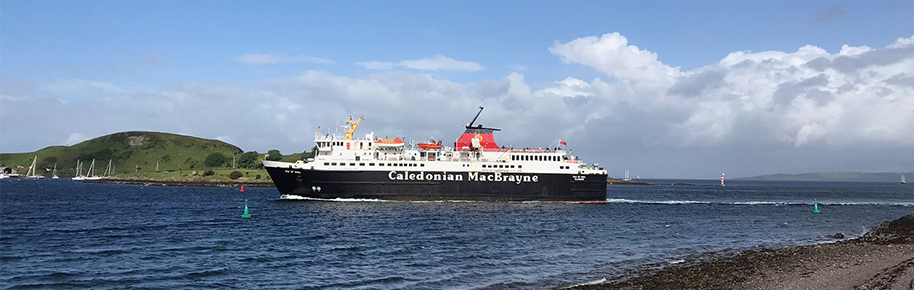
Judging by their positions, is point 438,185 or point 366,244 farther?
point 438,185

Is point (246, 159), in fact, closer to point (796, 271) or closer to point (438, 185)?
point (438, 185)

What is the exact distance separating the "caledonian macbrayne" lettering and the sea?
3.59 meters

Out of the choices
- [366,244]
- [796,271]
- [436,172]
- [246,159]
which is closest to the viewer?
[796,271]

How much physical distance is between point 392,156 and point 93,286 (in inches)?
1334

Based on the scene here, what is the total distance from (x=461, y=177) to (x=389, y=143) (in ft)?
22.1

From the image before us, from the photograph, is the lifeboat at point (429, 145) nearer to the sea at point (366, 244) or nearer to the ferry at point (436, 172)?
the ferry at point (436, 172)

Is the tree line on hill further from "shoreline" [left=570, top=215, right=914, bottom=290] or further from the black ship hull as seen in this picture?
"shoreline" [left=570, top=215, right=914, bottom=290]

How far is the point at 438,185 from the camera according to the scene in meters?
52.0


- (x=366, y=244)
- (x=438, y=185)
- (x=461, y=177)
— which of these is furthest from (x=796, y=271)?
(x=438, y=185)

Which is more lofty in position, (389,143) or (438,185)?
(389,143)

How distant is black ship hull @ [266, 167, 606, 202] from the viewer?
49.9 metres

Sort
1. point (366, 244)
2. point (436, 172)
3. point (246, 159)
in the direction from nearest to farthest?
point (366, 244), point (436, 172), point (246, 159)

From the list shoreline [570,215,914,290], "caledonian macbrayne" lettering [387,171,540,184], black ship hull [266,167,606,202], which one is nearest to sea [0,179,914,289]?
shoreline [570,215,914,290]

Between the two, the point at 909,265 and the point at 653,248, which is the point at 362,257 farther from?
the point at 909,265
